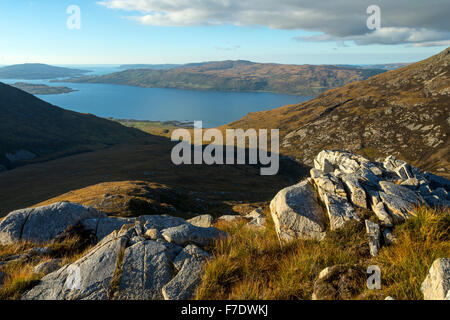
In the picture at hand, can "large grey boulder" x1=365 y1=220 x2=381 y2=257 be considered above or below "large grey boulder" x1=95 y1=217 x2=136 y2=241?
above

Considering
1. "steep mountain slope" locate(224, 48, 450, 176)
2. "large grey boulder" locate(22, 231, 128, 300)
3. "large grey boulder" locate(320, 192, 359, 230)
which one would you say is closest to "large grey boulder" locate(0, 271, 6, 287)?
"large grey boulder" locate(22, 231, 128, 300)

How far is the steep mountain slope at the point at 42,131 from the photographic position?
3853 inches

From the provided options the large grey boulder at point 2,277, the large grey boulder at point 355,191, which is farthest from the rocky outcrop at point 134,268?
the large grey boulder at point 355,191

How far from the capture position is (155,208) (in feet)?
91.6

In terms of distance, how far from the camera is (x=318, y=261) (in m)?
7.16

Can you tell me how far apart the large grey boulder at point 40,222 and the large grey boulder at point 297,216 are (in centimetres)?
1059

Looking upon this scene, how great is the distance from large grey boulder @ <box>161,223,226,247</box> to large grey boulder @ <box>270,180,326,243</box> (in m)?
2.53

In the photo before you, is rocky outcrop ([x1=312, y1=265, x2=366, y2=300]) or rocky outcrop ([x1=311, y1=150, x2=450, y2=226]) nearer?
rocky outcrop ([x1=312, y1=265, x2=366, y2=300])

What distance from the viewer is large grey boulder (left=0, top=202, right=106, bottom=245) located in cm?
1180

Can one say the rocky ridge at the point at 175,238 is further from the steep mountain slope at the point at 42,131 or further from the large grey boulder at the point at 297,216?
the steep mountain slope at the point at 42,131

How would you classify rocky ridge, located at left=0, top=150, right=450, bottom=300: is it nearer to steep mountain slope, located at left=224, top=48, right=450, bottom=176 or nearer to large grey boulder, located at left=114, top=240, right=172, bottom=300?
large grey boulder, located at left=114, top=240, right=172, bottom=300

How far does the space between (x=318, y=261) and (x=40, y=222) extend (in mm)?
13327

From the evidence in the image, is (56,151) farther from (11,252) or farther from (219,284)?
(219,284)

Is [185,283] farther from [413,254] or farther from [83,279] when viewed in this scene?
[413,254]
